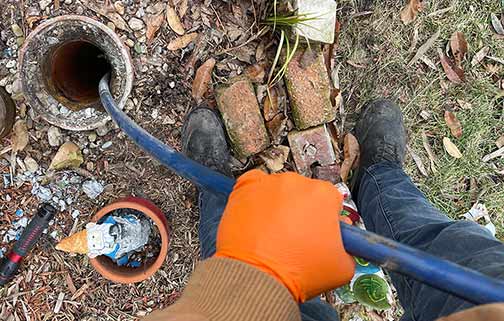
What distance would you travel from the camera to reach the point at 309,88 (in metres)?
2.12

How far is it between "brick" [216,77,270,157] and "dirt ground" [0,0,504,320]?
0.08m

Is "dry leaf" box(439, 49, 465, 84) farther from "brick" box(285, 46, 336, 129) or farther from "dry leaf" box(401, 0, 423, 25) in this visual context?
"brick" box(285, 46, 336, 129)

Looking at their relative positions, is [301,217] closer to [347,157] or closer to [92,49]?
[347,157]

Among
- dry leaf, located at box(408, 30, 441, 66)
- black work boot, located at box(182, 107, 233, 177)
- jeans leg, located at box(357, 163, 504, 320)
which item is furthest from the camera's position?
dry leaf, located at box(408, 30, 441, 66)

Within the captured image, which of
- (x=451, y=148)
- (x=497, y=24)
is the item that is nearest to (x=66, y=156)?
(x=451, y=148)

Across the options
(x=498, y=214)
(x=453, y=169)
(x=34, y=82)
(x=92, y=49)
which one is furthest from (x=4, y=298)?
(x=498, y=214)

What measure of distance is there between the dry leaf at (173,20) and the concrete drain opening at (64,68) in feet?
0.80

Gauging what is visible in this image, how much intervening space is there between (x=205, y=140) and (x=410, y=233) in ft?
2.63

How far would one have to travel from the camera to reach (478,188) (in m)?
2.38

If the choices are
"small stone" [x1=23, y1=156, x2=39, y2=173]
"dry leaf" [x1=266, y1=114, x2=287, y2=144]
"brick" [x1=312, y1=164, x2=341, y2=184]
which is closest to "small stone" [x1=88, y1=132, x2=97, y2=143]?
"small stone" [x1=23, y1=156, x2=39, y2=173]

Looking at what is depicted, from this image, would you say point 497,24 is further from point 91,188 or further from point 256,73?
point 91,188

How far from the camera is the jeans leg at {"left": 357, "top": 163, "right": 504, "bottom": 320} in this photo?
154 centimetres

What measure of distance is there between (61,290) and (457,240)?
1489mm

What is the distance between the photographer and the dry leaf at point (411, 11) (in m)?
2.27
